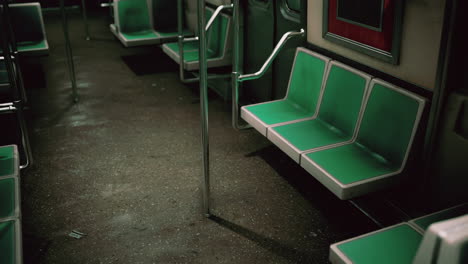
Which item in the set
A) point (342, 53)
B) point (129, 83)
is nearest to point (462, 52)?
point (342, 53)

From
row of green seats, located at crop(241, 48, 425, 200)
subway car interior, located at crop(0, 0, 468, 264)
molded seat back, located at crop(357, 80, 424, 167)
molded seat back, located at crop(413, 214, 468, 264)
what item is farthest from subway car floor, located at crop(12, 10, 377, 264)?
molded seat back, located at crop(413, 214, 468, 264)

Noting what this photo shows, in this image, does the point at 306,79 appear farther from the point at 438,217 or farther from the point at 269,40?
the point at 438,217

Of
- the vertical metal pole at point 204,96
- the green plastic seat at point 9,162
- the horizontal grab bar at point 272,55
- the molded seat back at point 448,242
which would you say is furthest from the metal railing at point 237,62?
the molded seat back at point 448,242

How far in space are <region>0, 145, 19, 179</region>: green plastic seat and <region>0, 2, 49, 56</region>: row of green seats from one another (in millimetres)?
2909

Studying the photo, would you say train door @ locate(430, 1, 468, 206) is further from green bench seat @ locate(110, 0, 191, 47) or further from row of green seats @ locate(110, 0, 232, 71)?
green bench seat @ locate(110, 0, 191, 47)

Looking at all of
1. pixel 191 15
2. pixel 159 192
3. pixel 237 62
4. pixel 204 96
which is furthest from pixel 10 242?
pixel 191 15

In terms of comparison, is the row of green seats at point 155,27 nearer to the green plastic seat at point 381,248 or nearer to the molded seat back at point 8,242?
the molded seat back at point 8,242

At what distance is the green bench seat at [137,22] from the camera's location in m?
6.29

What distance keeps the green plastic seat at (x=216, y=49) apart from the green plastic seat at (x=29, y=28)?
160 centimetres

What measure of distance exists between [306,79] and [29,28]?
391 cm

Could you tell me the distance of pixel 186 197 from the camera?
340 centimetres

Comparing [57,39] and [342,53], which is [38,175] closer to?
[342,53]

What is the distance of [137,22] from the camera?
6.50 meters

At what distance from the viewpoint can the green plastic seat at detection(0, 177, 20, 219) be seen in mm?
2422
